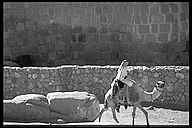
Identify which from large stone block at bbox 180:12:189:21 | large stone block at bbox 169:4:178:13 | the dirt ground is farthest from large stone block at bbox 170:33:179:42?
the dirt ground

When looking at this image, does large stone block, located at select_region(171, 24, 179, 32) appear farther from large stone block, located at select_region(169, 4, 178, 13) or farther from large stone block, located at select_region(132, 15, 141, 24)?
large stone block, located at select_region(132, 15, 141, 24)

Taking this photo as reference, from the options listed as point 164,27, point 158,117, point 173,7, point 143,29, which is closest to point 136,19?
point 143,29

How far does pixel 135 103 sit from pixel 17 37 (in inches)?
313

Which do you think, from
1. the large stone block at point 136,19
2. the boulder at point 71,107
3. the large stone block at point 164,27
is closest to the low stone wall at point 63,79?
the boulder at point 71,107

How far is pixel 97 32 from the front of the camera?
12.2 m

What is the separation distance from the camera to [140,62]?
473 inches

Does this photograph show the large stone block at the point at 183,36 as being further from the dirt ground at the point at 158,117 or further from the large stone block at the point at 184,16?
the dirt ground at the point at 158,117

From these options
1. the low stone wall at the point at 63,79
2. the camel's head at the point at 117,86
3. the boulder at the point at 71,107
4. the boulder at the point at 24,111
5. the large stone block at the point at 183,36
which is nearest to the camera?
the camel's head at the point at 117,86

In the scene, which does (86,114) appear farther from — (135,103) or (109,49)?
(109,49)

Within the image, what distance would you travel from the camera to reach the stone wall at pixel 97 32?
39.4 ft

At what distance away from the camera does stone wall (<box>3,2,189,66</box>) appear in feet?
39.4

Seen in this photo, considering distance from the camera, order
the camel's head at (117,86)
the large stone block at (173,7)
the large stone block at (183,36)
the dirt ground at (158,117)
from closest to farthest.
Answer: the camel's head at (117,86) < the dirt ground at (158,117) < the large stone block at (183,36) < the large stone block at (173,7)

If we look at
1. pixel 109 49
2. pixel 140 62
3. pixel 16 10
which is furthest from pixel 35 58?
pixel 140 62

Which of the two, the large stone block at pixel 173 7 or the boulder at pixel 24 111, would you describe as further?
the large stone block at pixel 173 7
